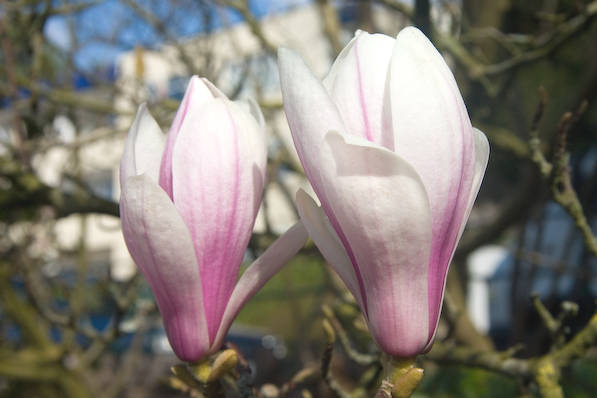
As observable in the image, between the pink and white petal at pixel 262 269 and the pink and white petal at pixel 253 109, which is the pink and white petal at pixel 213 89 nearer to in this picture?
the pink and white petal at pixel 253 109

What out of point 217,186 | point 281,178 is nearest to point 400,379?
point 217,186

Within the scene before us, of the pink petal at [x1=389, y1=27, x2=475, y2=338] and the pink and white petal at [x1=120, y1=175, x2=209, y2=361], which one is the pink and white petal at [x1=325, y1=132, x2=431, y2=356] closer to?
the pink petal at [x1=389, y1=27, x2=475, y2=338]

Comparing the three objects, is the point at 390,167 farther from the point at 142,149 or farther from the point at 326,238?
the point at 142,149

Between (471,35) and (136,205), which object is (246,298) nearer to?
(136,205)

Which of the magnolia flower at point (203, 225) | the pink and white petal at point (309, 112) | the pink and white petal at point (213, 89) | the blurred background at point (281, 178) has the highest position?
the pink and white petal at point (309, 112)

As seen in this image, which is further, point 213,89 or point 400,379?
point 213,89

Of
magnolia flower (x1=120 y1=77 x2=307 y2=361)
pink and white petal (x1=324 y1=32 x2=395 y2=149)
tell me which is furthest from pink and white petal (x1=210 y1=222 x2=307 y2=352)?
pink and white petal (x1=324 y1=32 x2=395 y2=149)

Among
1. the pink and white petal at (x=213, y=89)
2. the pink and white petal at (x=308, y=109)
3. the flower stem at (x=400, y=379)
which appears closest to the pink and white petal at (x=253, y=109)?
the pink and white petal at (x=213, y=89)
